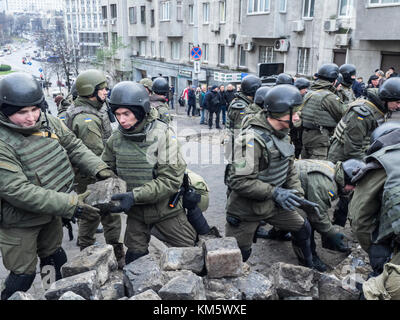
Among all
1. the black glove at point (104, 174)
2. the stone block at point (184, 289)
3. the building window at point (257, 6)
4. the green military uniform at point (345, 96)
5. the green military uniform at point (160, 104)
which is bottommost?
the stone block at point (184, 289)

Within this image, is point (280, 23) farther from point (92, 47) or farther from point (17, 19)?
point (17, 19)

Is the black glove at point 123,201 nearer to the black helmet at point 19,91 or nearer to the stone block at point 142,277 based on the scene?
the stone block at point 142,277

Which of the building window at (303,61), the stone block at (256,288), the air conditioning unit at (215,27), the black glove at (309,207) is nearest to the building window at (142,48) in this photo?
the air conditioning unit at (215,27)

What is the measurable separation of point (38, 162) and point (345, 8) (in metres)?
14.0

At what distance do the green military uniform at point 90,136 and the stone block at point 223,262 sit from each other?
1.78m

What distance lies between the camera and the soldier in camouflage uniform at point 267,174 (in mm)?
3514

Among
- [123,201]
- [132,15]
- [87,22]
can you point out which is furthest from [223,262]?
[87,22]

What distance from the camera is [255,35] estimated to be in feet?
61.0

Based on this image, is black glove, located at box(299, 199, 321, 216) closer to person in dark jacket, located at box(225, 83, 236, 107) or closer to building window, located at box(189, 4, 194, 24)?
person in dark jacket, located at box(225, 83, 236, 107)

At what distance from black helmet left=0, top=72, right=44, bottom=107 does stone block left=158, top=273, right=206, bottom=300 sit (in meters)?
1.78

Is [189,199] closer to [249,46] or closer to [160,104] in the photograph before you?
Result: [160,104]

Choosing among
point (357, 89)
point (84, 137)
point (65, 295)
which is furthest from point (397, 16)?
point (65, 295)
